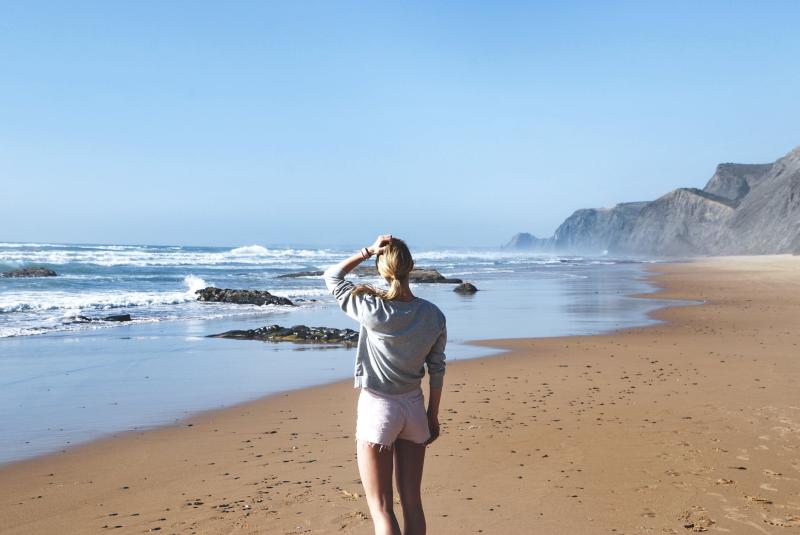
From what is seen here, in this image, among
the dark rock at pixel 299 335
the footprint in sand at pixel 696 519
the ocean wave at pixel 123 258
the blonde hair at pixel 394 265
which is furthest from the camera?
the ocean wave at pixel 123 258

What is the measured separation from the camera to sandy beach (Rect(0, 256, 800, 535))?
4.72 metres

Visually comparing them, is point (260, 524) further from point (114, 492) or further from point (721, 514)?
point (721, 514)

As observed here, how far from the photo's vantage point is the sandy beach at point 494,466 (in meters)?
4.72

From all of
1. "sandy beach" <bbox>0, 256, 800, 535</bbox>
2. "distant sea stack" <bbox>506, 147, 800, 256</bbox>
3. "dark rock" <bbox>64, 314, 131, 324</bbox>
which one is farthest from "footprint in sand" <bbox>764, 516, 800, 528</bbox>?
"distant sea stack" <bbox>506, 147, 800, 256</bbox>

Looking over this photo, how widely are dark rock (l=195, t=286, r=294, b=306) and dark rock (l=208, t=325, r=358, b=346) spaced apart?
28.6ft

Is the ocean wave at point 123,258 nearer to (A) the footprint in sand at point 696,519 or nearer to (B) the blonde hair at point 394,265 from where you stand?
(A) the footprint in sand at point 696,519

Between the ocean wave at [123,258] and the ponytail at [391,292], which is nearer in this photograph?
the ponytail at [391,292]

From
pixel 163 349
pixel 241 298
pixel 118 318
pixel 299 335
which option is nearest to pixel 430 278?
pixel 241 298

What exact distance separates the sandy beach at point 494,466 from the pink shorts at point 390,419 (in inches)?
52.5

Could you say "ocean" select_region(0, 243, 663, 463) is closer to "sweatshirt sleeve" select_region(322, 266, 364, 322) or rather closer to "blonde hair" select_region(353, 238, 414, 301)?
"sweatshirt sleeve" select_region(322, 266, 364, 322)

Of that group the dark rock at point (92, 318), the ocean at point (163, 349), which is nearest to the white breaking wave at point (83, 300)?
the ocean at point (163, 349)

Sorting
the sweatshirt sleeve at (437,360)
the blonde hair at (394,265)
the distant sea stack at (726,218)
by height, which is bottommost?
the sweatshirt sleeve at (437,360)

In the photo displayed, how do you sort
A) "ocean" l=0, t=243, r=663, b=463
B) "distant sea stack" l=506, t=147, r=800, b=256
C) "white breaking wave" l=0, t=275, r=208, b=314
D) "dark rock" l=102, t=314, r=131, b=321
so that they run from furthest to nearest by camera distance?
"distant sea stack" l=506, t=147, r=800, b=256
"white breaking wave" l=0, t=275, r=208, b=314
"dark rock" l=102, t=314, r=131, b=321
"ocean" l=0, t=243, r=663, b=463

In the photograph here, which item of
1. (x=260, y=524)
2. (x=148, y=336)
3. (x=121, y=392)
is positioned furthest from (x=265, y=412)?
(x=148, y=336)
